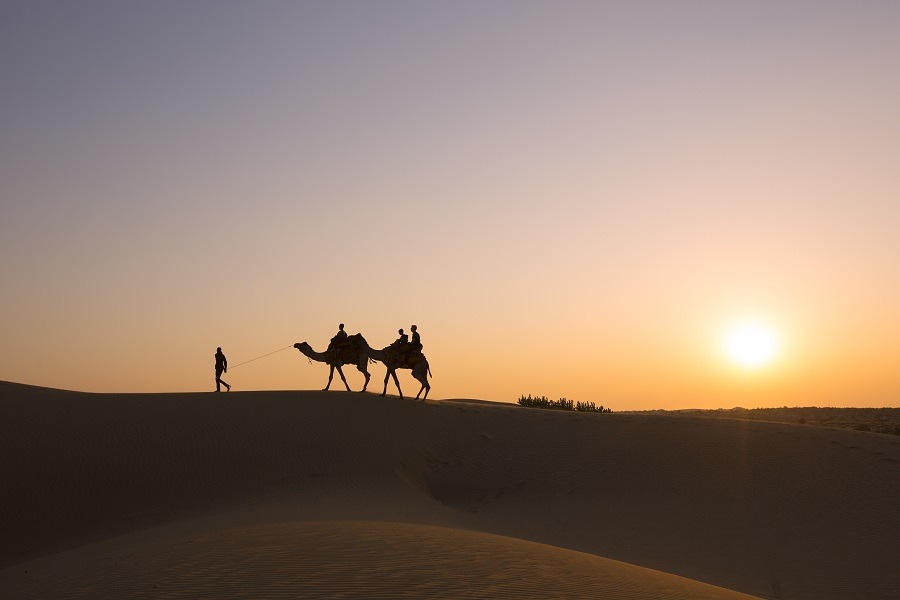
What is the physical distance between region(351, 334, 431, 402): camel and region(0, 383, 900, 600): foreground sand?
116cm

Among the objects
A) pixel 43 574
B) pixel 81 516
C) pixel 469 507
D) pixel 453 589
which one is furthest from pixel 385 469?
pixel 453 589

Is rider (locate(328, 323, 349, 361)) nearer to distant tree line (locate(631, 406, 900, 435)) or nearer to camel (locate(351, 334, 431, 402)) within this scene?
camel (locate(351, 334, 431, 402))

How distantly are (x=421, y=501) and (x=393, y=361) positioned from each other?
6.70 metres

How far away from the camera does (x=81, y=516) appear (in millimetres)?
18328

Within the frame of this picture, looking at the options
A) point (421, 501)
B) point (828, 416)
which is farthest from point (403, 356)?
point (828, 416)

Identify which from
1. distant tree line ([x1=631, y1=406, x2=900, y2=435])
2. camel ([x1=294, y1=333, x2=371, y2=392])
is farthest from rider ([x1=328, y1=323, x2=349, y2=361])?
distant tree line ([x1=631, y1=406, x2=900, y2=435])

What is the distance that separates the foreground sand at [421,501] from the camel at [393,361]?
116 cm

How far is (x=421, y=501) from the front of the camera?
19.2 m

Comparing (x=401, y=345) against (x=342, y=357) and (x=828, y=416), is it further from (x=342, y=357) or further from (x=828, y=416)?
(x=828, y=416)

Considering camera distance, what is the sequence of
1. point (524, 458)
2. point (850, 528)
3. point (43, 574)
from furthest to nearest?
point (524, 458) < point (850, 528) < point (43, 574)

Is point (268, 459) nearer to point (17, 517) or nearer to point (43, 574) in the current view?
point (17, 517)

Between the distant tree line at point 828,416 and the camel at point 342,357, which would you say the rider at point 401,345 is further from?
→ the distant tree line at point 828,416

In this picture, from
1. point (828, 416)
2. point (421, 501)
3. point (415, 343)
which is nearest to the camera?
point (421, 501)

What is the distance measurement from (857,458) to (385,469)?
13034mm
